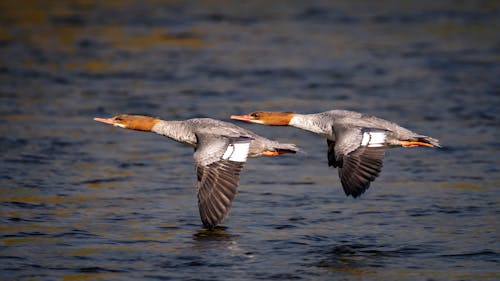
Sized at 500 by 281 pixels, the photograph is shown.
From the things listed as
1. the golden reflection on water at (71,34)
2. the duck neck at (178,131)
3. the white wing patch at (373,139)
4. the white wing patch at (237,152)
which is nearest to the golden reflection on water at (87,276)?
the white wing patch at (237,152)

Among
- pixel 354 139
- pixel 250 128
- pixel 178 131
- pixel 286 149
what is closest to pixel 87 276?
pixel 178 131

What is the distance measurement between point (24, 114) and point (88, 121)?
3.27 feet

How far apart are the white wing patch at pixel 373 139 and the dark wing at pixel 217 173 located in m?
1.20

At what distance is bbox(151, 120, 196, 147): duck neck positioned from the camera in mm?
10788

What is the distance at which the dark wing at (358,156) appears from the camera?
9984 millimetres

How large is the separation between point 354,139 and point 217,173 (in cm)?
159

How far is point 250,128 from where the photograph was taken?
14.6 m

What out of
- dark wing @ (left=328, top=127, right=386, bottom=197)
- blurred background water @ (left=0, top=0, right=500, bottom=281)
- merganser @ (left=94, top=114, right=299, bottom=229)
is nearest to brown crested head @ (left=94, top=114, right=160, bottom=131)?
merganser @ (left=94, top=114, right=299, bottom=229)

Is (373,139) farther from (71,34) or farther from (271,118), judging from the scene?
(71,34)

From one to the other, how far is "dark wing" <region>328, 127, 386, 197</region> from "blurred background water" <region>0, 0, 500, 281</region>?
0.45m

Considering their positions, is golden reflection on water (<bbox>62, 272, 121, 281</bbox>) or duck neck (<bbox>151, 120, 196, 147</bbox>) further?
duck neck (<bbox>151, 120, 196, 147</bbox>)

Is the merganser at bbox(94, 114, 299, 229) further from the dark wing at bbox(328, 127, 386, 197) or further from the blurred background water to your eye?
the dark wing at bbox(328, 127, 386, 197)

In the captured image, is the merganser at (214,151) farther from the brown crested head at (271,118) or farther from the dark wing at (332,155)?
the brown crested head at (271,118)

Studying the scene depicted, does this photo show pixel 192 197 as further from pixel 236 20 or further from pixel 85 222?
pixel 236 20
